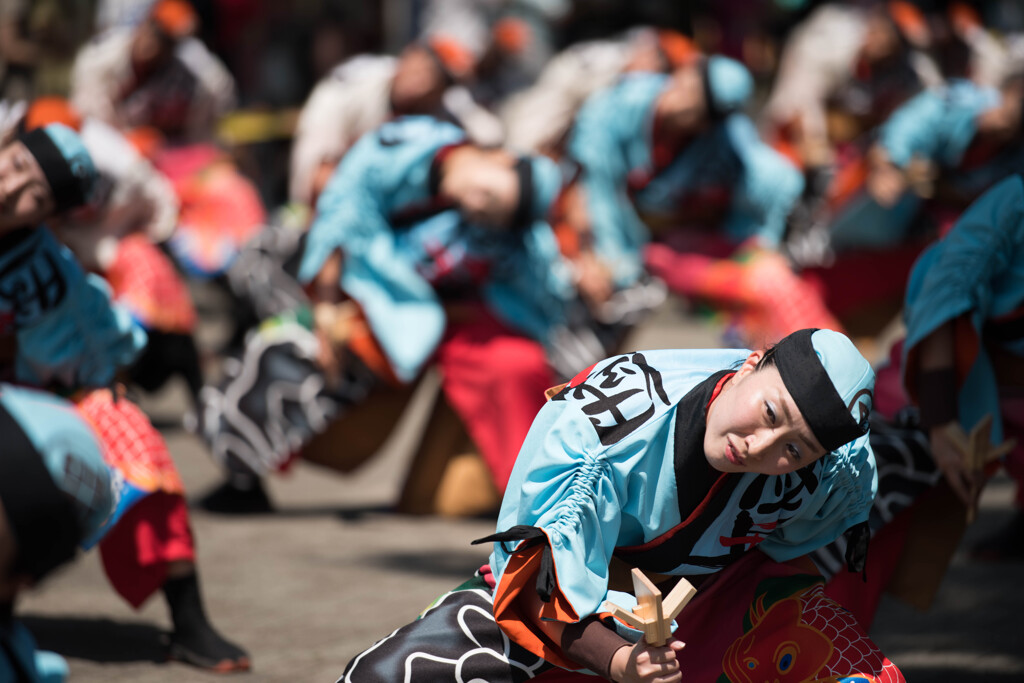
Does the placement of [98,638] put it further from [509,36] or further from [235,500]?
[509,36]

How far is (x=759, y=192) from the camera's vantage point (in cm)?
537

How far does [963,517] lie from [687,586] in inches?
46.4

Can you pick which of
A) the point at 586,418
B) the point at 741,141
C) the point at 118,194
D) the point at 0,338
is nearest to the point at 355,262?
the point at 118,194

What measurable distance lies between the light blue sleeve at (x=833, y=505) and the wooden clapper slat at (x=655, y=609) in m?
0.40

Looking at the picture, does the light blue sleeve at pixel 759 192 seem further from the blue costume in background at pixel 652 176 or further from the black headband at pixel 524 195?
the black headband at pixel 524 195

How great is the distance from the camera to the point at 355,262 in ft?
14.3

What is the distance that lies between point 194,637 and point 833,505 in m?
1.58

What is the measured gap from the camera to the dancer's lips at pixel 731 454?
203cm

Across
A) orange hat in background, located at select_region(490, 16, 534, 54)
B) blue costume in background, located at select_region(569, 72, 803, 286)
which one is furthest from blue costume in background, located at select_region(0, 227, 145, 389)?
orange hat in background, located at select_region(490, 16, 534, 54)

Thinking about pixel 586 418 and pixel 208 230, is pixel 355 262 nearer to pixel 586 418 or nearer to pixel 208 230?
pixel 208 230

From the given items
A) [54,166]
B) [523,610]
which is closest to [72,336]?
[54,166]

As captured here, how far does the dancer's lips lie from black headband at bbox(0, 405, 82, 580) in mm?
1037

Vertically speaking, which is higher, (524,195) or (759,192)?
(524,195)

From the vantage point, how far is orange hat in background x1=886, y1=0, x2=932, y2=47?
693cm
